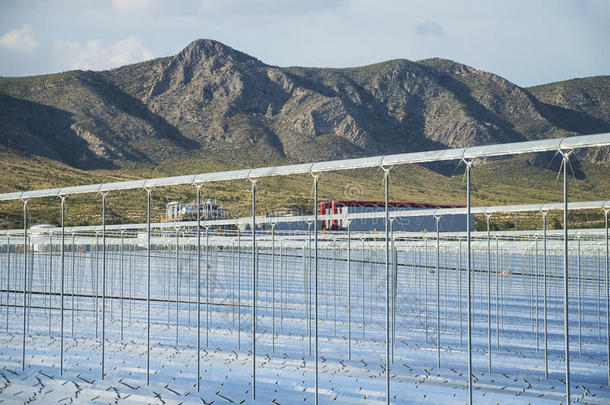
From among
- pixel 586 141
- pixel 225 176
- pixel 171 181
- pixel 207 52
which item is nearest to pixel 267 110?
pixel 207 52

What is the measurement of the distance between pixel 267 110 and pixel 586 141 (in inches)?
4365

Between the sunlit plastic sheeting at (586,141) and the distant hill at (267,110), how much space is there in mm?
81400

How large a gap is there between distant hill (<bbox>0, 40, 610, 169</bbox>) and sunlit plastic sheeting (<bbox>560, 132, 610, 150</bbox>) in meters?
81.4

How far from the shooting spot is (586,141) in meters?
9.12

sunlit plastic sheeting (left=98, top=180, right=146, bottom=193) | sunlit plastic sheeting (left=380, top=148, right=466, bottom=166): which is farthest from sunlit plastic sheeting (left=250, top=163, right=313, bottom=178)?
sunlit plastic sheeting (left=98, top=180, right=146, bottom=193)

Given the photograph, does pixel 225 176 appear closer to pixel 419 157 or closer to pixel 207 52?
pixel 419 157

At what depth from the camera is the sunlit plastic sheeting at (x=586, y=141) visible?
8906 millimetres

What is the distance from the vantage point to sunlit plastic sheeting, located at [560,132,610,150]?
29.2ft

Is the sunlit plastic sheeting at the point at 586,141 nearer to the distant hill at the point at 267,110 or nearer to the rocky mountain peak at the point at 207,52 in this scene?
the distant hill at the point at 267,110

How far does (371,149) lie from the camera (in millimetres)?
110375

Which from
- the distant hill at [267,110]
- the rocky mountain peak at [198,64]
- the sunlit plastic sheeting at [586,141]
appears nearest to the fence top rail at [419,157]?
the sunlit plastic sheeting at [586,141]

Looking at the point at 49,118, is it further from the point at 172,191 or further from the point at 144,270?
the point at 144,270

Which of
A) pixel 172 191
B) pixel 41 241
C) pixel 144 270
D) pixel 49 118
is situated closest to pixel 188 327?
pixel 41 241

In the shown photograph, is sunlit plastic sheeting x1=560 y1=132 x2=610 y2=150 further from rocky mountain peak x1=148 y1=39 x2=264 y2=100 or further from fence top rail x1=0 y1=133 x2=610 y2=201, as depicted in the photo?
rocky mountain peak x1=148 y1=39 x2=264 y2=100
